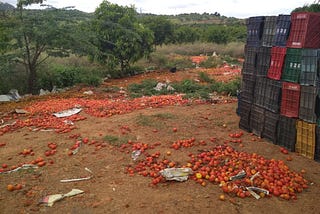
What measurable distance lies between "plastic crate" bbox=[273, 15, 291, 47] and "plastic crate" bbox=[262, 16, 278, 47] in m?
0.09

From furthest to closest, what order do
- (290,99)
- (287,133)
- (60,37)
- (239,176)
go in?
(60,37) < (287,133) < (290,99) < (239,176)

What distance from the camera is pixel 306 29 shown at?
14.9 feet

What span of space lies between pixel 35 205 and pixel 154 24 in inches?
825

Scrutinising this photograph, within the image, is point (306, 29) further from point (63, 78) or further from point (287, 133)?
point (63, 78)

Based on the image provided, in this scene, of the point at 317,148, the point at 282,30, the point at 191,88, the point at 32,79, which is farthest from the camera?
the point at 191,88

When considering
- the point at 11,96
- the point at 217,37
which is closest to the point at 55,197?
the point at 11,96

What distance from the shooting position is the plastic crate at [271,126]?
5.33m

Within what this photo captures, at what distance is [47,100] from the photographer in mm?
9328

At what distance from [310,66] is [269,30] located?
1.14 m

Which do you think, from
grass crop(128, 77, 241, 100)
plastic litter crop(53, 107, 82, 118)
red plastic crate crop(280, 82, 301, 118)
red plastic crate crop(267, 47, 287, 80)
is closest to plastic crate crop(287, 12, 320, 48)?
red plastic crate crop(267, 47, 287, 80)

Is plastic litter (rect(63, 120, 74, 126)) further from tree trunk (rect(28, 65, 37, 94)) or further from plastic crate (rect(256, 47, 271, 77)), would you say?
tree trunk (rect(28, 65, 37, 94))

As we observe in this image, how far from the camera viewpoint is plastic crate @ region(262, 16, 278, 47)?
5.23m

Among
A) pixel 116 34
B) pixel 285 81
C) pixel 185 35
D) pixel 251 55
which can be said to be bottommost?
pixel 285 81

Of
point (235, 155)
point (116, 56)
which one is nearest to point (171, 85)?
point (116, 56)
